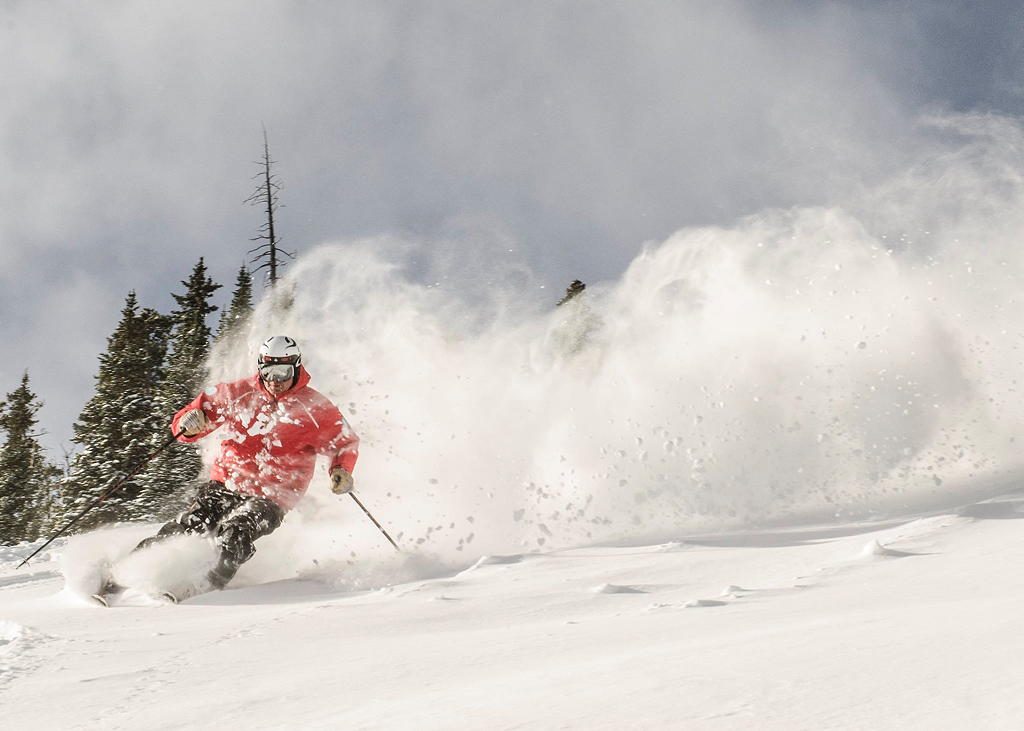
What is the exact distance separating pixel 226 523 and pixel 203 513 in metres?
0.23

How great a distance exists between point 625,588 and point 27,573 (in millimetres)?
5880

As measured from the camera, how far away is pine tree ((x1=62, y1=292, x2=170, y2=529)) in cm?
2508

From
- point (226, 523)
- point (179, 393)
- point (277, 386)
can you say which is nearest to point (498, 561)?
point (226, 523)

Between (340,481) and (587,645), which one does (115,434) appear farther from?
(587,645)

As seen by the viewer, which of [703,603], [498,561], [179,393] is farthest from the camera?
[179,393]

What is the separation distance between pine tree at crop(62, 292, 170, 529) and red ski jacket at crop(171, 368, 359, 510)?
18.7 metres

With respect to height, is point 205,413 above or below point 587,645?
above

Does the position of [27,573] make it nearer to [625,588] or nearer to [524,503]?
[524,503]

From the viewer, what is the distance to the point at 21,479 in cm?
3491

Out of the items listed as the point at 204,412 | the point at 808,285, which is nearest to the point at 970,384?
the point at 808,285

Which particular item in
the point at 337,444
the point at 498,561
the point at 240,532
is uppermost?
the point at 337,444

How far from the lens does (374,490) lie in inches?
352

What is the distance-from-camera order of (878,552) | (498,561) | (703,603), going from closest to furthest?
1. (703,603)
2. (878,552)
3. (498,561)

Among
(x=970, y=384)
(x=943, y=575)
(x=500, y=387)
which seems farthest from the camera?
(x=500, y=387)
